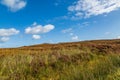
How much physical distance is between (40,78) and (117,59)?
3.52 m

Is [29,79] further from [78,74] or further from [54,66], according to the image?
[54,66]

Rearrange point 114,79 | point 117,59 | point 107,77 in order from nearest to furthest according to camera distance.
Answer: point 114,79 → point 107,77 → point 117,59

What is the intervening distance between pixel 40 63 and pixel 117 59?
440 centimetres

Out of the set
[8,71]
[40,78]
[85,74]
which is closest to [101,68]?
[85,74]

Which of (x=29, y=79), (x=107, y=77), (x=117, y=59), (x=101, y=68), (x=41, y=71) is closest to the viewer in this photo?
(x=107, y=77)

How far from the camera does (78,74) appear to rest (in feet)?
26.0

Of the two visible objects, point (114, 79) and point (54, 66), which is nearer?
point (114, 79)

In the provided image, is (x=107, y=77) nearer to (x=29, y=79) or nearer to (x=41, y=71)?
(x=29, y=79)

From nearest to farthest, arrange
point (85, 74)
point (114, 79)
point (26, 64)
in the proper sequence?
point (114, 79) < point (85, 74) < point (26, 64)

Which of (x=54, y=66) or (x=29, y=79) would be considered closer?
(x=29, y=79)

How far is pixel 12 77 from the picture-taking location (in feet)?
28.4

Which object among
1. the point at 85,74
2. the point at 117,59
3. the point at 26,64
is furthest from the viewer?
the point at 26,64

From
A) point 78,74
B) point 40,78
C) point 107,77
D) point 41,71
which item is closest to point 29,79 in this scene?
point 40,78

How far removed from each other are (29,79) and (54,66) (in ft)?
10.3
